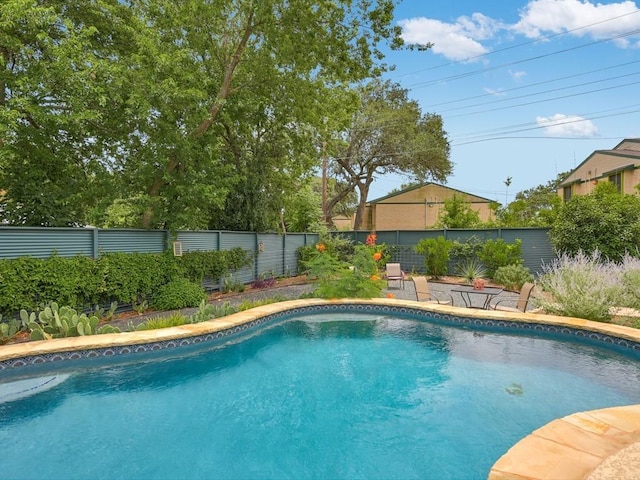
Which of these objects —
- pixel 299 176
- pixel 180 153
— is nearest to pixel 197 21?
pixel 180 153

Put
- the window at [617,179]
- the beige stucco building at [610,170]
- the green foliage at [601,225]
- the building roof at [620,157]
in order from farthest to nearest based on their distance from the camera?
1. the window at [617,179]
2. the building roof at [620,157]
3. the beige stucco building at [610,170]
4. the green foliage at [601,225]

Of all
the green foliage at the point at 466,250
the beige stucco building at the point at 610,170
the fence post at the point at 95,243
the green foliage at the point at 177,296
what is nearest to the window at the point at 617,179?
the beige stucco building at the point at 610,170

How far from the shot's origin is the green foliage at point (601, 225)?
10172 mm

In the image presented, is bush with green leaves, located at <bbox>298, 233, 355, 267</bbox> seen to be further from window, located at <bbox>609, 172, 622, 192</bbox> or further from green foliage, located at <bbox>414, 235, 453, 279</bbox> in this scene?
window, located at <bbox>609, 172, 622, 192</bbox>

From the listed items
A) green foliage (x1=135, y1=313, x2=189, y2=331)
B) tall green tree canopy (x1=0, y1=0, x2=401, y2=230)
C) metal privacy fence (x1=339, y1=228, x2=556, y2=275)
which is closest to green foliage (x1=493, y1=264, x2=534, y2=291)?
metal privacy fence (x1=339, y1=228, x2=556, y2=275)

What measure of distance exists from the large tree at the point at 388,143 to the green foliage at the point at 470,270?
1124 cm

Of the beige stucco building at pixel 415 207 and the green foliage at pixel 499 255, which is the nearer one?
the green foliage at pixel 499 255

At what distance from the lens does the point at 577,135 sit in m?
25.4

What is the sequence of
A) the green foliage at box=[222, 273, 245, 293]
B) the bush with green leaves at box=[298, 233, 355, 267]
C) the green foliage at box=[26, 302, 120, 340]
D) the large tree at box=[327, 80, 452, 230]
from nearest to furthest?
the green foliage at box=[26, 302, 120, 340], the green foliage at box=[222, 273, 245, 293], the bush with green leaves at box=[298, 233, 355, 267], the large tree at box=[327, 80, 452, 230]

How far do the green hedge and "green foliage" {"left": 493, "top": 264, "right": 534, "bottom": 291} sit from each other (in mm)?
8512

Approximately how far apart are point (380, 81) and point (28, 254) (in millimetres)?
22253

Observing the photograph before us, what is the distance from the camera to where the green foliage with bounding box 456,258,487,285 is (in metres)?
12.0

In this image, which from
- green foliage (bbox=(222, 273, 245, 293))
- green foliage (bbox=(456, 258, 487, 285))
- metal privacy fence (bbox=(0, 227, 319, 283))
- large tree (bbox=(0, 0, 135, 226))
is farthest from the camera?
green foliage (bbox=(456, 258, 487, 285))

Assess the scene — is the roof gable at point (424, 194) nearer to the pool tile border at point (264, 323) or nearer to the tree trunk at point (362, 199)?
the tree trunk at point (362, 199)
